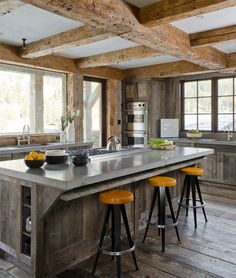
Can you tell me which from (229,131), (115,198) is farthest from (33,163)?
(229,131)

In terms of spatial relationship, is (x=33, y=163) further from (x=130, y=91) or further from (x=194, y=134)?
(x=130, y=91)

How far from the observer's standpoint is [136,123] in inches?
263

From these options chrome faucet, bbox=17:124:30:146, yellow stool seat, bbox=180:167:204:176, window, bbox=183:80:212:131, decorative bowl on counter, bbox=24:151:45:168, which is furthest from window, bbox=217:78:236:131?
decorative bowl on counter, bbox=24:151:45:168

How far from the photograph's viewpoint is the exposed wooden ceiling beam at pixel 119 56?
458cm

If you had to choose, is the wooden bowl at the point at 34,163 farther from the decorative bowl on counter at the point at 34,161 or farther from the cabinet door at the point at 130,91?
the cabinet door at the point at 130,91

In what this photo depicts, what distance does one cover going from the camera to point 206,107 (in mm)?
6371

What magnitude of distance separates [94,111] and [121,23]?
149 inches

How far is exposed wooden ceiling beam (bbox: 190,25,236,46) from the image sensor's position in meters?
→ 3.67

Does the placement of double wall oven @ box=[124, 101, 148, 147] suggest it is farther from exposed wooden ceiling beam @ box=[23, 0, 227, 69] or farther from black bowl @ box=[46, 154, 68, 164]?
black bowl @ box=[46, 154, 68, 164]

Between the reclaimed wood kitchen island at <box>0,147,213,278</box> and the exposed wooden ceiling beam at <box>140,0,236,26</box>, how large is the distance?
148 centimetres

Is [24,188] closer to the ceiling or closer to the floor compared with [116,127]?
closer to the floor

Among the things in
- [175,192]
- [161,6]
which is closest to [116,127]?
[175,192]

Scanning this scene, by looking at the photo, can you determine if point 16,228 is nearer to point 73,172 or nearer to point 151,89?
point 73,172

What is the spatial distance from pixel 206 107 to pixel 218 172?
1567mm
